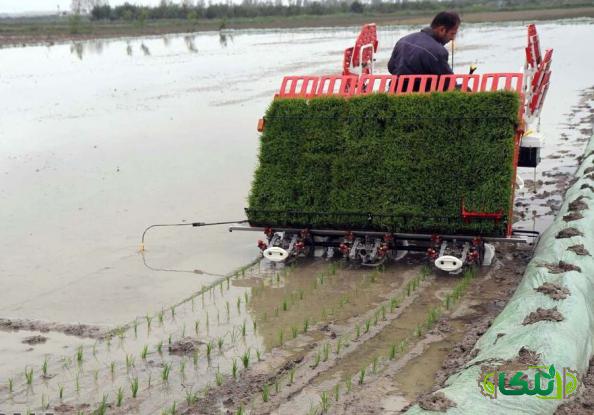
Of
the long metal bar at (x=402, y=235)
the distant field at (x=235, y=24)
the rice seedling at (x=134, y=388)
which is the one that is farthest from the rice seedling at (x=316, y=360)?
the distant field at (x=235, y=24)

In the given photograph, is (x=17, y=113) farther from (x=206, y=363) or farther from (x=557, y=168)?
(x=206, y=363)

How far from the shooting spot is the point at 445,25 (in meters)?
8.63

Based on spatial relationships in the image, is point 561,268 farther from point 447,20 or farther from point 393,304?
point 447,20

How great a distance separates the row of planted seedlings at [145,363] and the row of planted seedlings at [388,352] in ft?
2.90

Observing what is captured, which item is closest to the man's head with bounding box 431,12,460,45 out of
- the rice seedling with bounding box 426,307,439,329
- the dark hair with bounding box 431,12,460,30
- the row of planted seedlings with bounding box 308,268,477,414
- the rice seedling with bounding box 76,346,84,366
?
the dark hair with bounding box 431,12,460,30

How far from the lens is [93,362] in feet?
21.2

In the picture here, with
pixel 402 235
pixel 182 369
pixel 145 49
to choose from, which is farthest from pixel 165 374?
pixel 145 49

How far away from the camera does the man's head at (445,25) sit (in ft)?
28.2

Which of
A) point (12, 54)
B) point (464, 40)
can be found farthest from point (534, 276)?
point (12, 54)

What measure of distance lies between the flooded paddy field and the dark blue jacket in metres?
2.16

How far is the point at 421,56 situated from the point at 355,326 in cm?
333

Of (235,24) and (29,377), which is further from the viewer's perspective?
(235,24)

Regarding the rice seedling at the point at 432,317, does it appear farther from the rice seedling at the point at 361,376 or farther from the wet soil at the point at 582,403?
the wet soil at the point at 582,403

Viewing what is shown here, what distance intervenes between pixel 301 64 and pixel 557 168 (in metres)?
20.6
